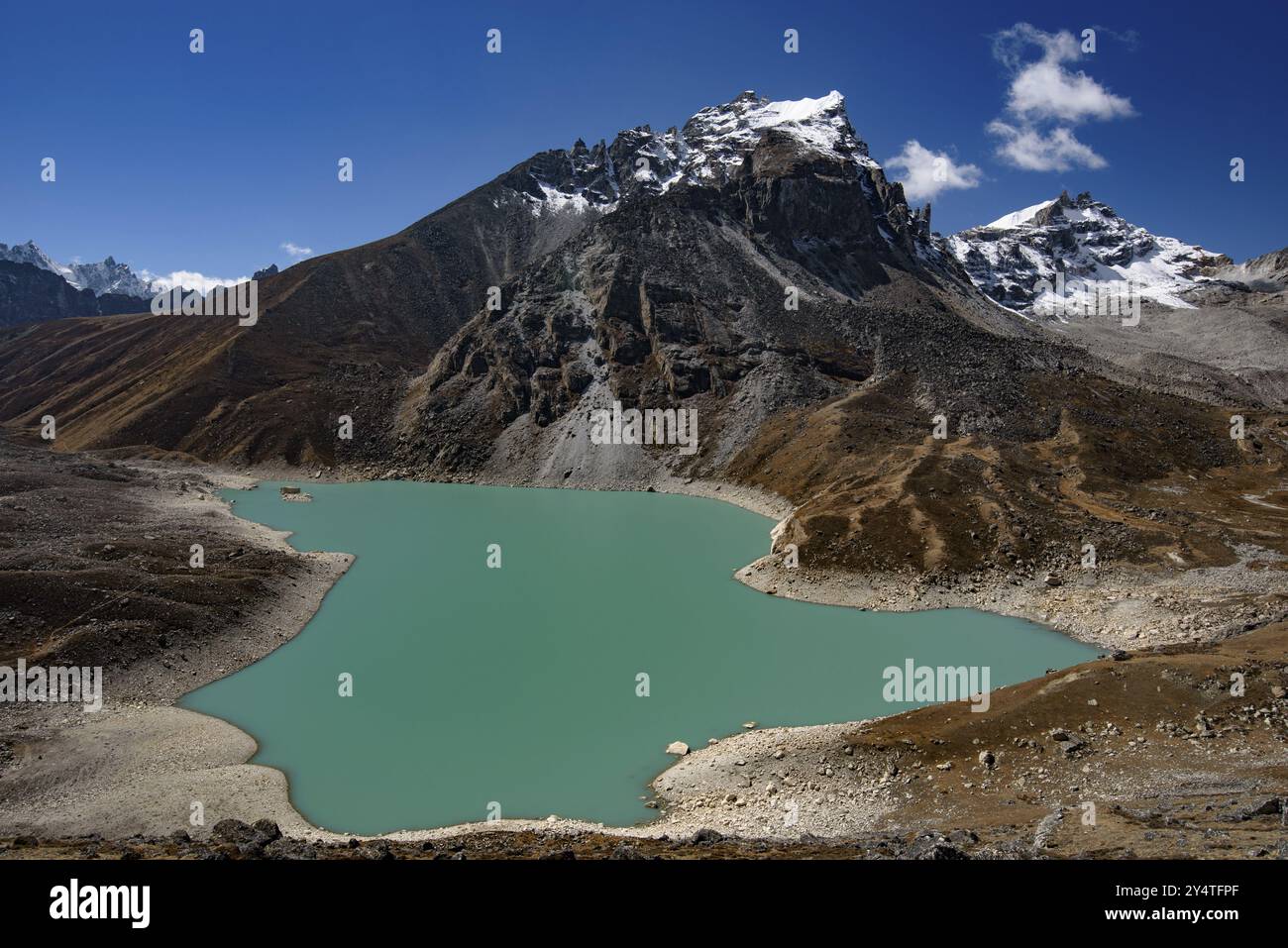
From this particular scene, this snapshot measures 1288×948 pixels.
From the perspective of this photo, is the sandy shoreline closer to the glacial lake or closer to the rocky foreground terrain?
the rocky foreground terrain

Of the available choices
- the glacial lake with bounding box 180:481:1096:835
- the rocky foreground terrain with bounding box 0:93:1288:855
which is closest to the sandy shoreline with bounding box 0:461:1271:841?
the rocky foreground terrain with bounding box 0:93:1288:855

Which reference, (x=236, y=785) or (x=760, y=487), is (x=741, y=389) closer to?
(x=760, y=487)

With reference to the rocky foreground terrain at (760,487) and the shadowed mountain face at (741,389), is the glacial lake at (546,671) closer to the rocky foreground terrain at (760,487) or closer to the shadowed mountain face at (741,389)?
the rocky foreground terrain at (760,487)

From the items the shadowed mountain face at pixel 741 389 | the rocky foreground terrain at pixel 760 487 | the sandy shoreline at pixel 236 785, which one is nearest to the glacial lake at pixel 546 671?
the sandy shoreline at pixel 236 785

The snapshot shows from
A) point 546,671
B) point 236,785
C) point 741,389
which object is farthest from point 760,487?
point 236,785
